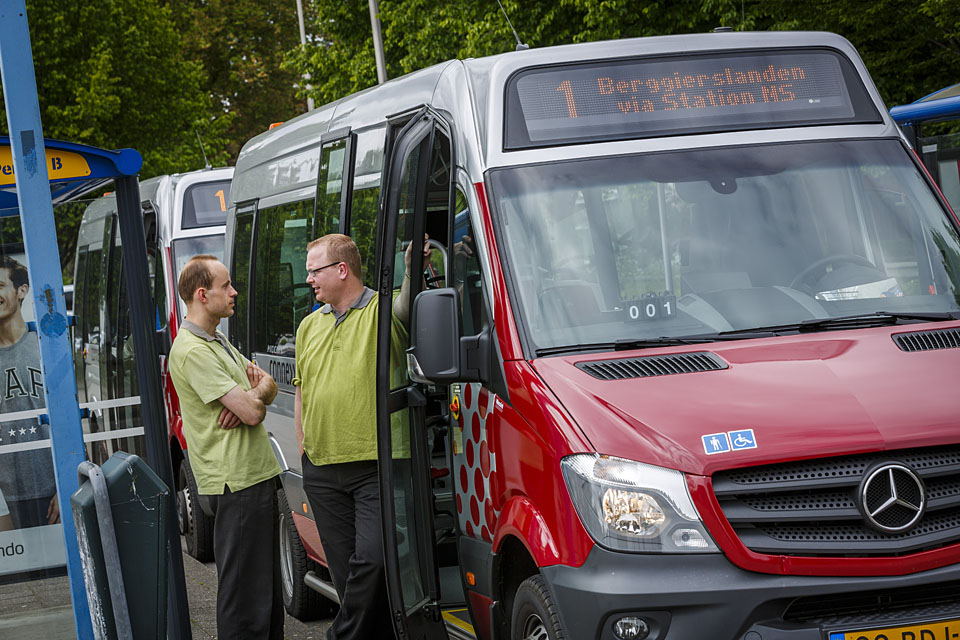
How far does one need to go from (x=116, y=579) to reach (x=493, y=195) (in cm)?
200

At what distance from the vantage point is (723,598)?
4.17 metres

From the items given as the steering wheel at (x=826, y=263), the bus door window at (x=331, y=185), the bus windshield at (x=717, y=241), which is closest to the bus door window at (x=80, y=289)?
the bus door window at (x=331, y=185)

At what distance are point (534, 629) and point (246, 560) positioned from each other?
1969 millimetres

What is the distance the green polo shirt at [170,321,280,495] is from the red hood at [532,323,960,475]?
76.5 inches

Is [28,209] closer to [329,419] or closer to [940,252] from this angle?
[329,419]

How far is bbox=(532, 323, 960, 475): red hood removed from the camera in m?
4.27

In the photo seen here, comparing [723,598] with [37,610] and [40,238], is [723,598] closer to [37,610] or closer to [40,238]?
[40,238]

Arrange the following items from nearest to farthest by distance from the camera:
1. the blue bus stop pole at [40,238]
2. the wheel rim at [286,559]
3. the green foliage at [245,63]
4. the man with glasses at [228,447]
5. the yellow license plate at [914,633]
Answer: the yellow license plate at [914,633]
the blue bus stop pole at [40,238]
the man with glasses at [228,447]
the wheel rim at [286,559]
the green foliage at [245,63]

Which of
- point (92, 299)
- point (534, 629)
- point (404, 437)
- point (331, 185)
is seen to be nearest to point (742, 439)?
point (534, 629)

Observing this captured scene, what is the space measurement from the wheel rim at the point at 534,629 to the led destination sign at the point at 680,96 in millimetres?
1818

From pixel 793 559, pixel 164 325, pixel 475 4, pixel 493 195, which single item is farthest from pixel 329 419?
pixel 475 4

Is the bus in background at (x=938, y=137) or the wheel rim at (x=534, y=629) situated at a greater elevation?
the bus in background at (x=938, y=137)

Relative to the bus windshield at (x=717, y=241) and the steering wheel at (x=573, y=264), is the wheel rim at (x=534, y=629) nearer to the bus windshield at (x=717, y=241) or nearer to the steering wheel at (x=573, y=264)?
the bus windshield at (x=717, y=241)

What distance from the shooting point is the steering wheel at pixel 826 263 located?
514 cm
